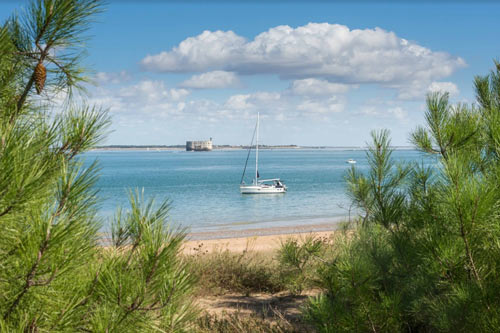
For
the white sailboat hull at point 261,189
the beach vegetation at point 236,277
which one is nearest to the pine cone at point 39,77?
the beach vegetation at point 236,277

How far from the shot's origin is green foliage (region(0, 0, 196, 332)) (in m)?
1.67

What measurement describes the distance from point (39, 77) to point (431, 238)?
2.50m

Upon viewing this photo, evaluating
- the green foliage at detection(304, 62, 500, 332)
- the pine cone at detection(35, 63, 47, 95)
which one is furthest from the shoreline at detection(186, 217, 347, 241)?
the pine cone at detection(35, 63, 47, 95)

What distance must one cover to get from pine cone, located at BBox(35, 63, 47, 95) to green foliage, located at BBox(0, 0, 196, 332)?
0.01 metres

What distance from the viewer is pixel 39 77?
2342mm

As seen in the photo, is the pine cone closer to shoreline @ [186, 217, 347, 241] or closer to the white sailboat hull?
shoreline @ [186, 217, 347, 241]

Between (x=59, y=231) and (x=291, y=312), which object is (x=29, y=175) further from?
(x=291, y=312)

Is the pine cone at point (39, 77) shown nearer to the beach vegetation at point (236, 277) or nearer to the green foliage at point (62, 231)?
the green foliage at point (62, 231)

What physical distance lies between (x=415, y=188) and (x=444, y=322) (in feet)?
4.37

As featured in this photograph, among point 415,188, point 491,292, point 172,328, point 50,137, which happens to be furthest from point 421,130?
point 50,137

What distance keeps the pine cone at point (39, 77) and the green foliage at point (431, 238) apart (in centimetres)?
228

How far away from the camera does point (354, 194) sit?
4941 mm

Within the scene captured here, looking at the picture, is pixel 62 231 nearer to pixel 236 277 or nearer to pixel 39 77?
pixel 39 77

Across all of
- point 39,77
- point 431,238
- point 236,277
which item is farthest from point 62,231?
point 236,277
